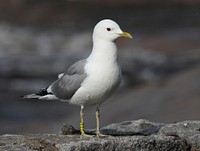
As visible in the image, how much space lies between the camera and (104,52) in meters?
6.86

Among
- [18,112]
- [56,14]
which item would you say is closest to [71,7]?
[56,14]

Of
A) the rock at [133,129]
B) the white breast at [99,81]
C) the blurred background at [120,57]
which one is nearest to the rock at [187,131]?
the rock at [133,129]

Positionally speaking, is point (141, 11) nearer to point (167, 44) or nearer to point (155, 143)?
point (167, 44)

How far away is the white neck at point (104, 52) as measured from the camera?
22.4 feet

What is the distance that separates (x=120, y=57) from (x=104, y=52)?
67.0 ft

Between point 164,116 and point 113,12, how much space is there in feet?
111

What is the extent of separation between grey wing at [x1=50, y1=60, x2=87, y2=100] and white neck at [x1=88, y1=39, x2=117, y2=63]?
0.16 metres

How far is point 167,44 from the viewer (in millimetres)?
30438

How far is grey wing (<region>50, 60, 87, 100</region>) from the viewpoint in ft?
22.8

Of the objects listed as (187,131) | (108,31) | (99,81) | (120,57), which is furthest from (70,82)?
(120,57)

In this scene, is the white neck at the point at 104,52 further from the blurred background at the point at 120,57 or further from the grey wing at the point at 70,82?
the blurred background at the point at 120,57

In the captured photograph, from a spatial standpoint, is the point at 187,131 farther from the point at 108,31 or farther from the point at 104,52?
the point at 108,31

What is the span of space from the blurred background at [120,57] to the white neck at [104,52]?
4672mm

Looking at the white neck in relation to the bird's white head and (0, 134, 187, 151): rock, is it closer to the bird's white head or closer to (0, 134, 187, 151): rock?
the bird's white head
